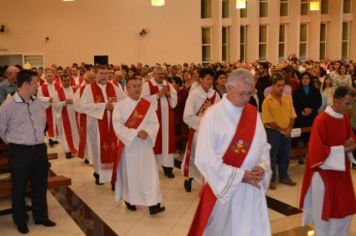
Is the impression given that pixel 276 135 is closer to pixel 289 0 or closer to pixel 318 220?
pixel 318 220

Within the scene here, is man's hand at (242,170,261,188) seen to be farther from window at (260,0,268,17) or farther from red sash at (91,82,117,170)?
window at (260,0,268,17)

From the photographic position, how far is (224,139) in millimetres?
3398

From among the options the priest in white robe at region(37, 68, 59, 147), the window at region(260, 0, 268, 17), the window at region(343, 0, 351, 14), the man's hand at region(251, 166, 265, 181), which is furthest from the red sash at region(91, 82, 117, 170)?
the window at region(343, 0, 351, 14)

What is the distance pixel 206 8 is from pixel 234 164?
1910 cm

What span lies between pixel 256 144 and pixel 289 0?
21137 mm

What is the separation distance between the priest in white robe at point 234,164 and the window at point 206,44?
60.5ft

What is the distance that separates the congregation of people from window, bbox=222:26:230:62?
38.5 ft

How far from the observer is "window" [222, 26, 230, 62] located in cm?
2220

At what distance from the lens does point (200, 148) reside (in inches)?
134

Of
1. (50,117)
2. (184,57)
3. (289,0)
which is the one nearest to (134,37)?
(184,57)

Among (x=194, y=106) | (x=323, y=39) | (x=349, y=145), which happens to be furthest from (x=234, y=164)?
(x=323, y=39)

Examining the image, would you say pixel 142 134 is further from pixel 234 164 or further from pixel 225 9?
pixel 225 9

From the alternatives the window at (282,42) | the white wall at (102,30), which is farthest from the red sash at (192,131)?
the window at (282,42)

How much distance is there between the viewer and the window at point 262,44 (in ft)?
75.9
